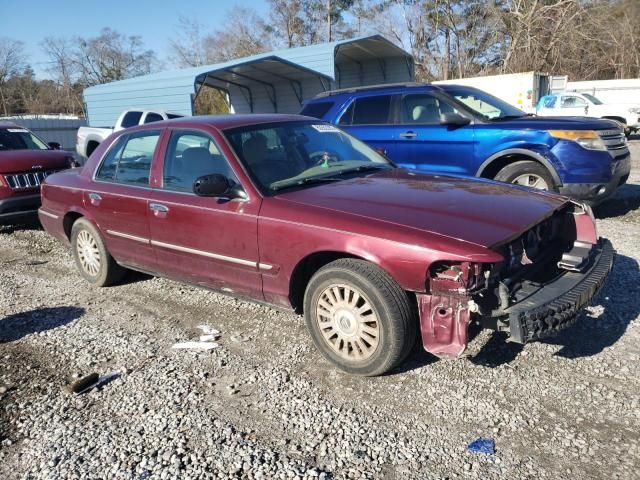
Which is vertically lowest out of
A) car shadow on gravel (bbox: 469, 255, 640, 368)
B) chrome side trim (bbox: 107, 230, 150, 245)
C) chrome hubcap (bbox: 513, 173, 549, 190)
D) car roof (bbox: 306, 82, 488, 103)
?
car shadow on gravel (bbox: 469, 255, 640, 368)

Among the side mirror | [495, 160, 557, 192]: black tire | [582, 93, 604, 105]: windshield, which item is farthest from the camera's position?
[582, 93, 604, 105]: windshield

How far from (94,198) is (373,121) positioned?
13.8 feet

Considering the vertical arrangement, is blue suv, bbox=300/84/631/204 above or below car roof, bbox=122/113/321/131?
below

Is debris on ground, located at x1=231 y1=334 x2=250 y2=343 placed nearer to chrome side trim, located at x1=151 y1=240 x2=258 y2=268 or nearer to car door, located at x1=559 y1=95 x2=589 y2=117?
chrome side trim, located at x1=151 y1=240 x2=258 y2=268

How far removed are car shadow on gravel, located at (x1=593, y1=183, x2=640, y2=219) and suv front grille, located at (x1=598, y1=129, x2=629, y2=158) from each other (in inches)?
36.1

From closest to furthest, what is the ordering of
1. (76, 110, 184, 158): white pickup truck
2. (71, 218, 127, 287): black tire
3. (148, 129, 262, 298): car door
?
(148, 129, 262, 298): car door
(71, 218, 127, 287): black tire
(76, 110, 184, 158): white pickup truck

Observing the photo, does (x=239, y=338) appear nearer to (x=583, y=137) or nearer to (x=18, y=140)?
(x=583, y=137)

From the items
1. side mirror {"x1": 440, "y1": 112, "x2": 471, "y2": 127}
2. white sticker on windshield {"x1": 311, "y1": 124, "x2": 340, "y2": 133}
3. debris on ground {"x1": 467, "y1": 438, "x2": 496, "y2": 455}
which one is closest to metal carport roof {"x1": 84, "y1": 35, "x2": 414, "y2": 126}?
side mirror {"x1": 440, "y1": 112, "x2": 471, "y2": 127}

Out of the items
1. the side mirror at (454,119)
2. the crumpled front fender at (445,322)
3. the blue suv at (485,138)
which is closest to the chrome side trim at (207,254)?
the crumpled front fender at (445,322)

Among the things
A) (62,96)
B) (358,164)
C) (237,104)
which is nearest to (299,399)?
(358,164)

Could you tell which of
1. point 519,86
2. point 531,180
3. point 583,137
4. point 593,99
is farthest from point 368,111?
point 519,86

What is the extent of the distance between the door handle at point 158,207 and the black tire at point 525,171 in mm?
4219

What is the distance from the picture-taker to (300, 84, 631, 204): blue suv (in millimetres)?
6301

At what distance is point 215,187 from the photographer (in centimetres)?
358
